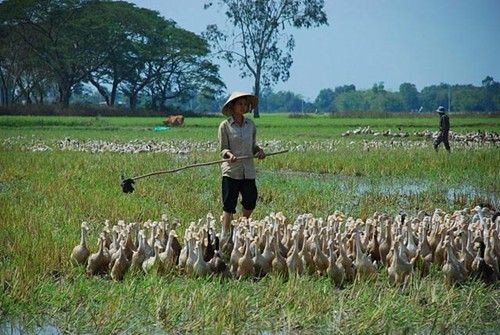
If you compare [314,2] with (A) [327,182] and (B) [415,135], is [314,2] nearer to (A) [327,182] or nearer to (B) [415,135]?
(B) [415,135]

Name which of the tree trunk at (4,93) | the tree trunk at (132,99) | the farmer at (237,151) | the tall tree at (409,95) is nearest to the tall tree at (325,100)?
the tall tree at (409,95)

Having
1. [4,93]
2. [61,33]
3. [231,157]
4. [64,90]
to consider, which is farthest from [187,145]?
[64,90]

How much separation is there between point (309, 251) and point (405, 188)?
6.17 m

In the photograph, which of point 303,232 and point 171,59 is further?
point 171,59

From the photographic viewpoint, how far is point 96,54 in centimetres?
4481

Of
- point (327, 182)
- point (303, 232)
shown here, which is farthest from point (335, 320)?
point (327, 182)

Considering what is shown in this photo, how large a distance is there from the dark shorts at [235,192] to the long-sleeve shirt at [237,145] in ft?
0.25

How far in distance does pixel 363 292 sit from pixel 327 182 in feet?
24.1

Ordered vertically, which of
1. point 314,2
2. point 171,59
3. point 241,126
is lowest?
point 241,126

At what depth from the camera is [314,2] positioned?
168 ft

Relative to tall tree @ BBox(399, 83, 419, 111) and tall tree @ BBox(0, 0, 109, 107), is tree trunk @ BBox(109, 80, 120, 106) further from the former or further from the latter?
tall tree @ BBox(399, 83, 419, 111)

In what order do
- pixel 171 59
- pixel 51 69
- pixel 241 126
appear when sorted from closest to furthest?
1. pixel 241 126
2. pixel 51 69
3. pixel 171 59

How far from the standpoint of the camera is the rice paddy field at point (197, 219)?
4.81 m

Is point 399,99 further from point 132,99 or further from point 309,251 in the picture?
point 309,251
